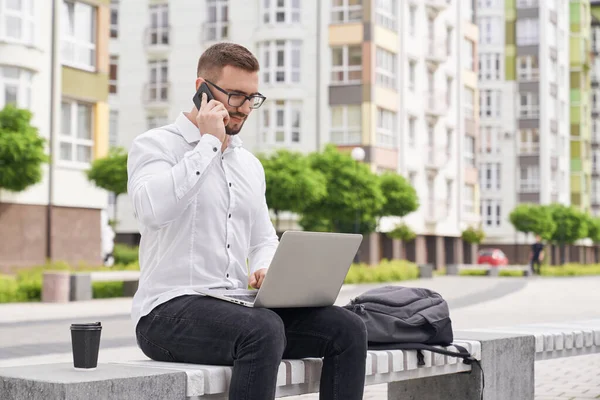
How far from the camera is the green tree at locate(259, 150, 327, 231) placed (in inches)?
1462

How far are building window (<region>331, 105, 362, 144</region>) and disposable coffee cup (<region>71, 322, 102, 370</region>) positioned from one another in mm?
49280

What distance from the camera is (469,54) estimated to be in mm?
68625

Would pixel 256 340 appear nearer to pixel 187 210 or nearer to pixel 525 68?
pixel 187 210

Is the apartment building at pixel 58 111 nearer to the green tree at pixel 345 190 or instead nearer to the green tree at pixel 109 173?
the green tree at pixel 109 173

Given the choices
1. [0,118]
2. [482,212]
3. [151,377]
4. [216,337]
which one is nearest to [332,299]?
[216,337]

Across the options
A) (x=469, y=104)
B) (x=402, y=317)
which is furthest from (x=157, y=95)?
(x=402, y=317)

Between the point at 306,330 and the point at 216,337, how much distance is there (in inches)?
20.0

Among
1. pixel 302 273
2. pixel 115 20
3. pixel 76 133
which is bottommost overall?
pixel 302 273

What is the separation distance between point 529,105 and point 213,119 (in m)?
77.8

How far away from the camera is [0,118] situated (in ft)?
88.9

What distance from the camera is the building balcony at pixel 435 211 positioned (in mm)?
60731

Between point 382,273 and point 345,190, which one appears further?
point 345,190

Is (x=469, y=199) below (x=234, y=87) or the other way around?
the other way around

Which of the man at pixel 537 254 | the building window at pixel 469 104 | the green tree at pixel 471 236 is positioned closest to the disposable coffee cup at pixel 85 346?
the man at pixel 537 254
